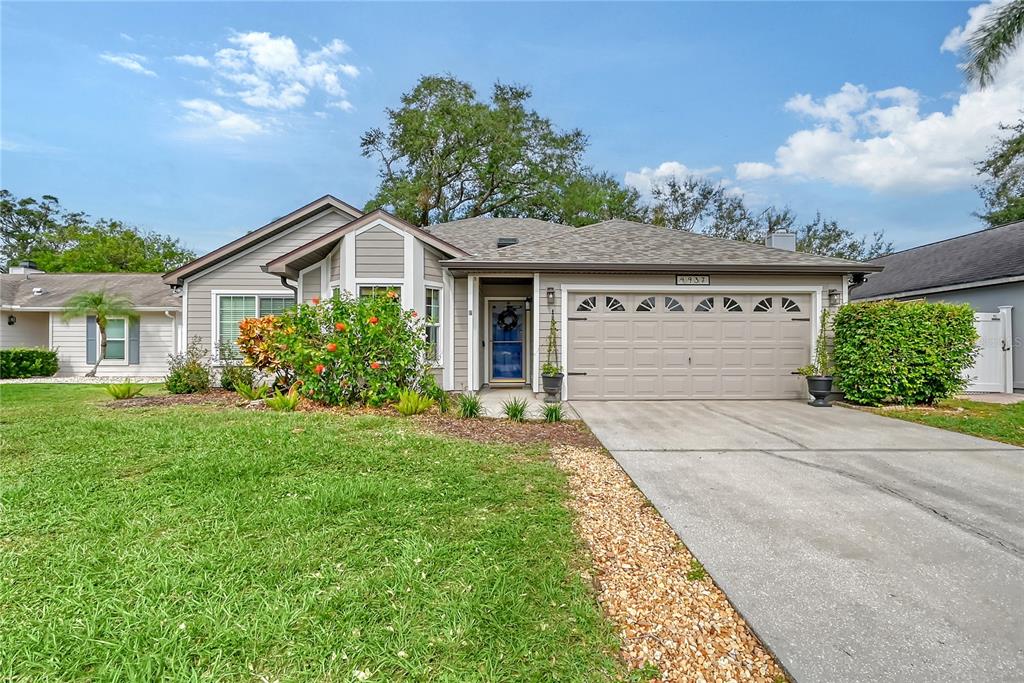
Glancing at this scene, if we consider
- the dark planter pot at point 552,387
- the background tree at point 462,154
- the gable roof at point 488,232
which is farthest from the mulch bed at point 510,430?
the background tree at point 462,154

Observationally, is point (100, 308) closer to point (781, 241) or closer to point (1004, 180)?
point (781, 241)

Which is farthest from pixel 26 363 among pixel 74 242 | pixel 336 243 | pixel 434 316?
pixel 74 242

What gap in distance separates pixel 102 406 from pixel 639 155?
869 inches

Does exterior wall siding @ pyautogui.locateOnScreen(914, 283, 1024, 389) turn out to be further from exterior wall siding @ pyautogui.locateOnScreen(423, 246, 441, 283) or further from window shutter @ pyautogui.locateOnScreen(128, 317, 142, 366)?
window shutter @ pyautogui.locateOnScreen(128, 317, 142, 366)

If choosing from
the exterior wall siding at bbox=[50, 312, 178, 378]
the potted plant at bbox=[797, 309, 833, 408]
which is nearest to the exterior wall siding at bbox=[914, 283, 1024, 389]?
the potted plant at bbox=[797, 309, 833, 408]

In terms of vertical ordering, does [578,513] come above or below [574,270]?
below

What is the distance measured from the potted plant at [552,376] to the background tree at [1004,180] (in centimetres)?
2658

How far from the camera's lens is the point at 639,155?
2223 cm

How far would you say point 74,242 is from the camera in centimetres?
2872

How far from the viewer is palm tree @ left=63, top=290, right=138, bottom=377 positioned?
1320 cm

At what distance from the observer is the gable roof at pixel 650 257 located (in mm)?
8828

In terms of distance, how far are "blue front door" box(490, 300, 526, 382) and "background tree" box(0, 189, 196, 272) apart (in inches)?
968

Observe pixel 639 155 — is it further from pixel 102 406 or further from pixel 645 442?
pixel 102 406

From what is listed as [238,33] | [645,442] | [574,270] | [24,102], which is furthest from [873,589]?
[24,102]
